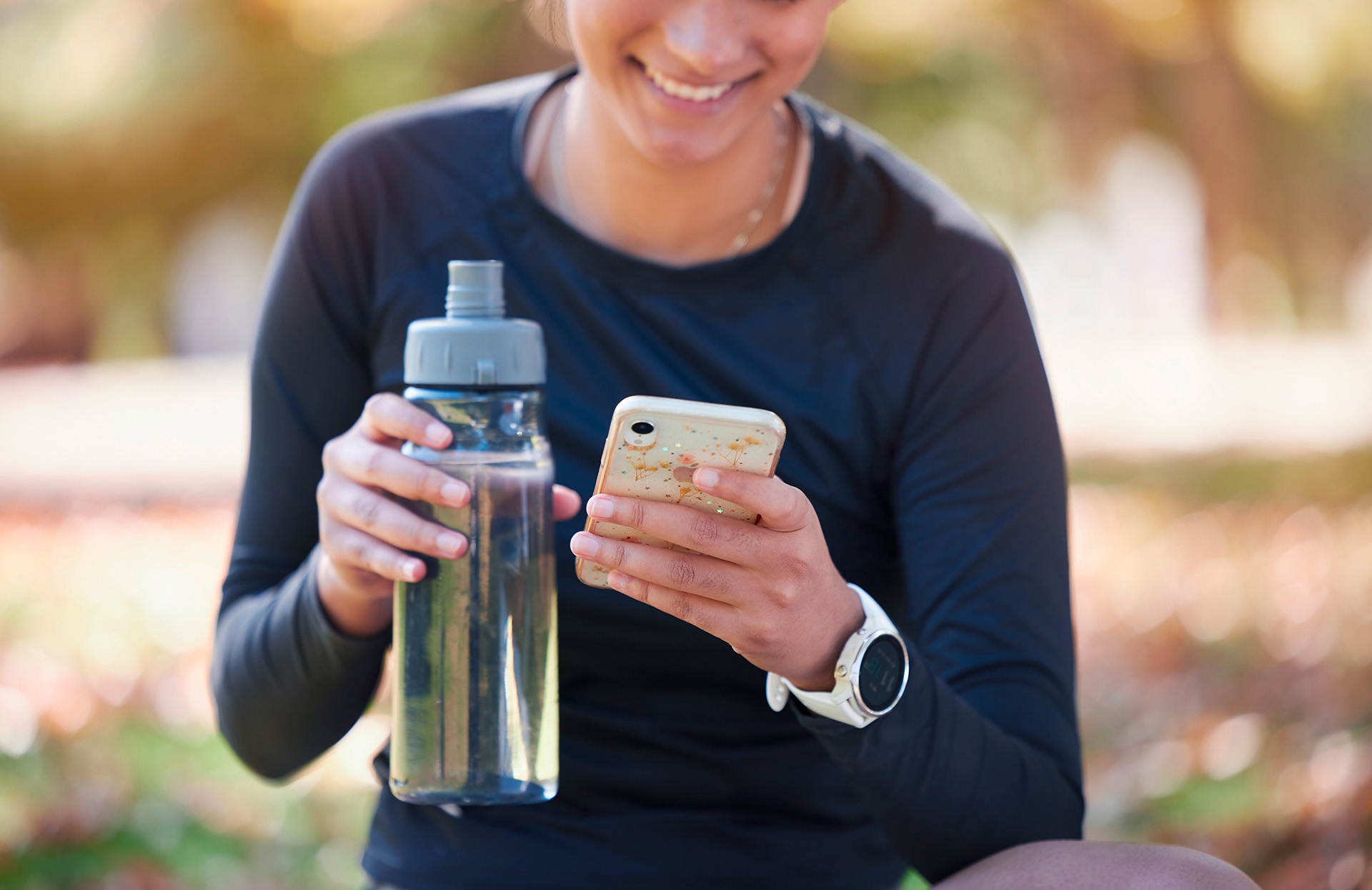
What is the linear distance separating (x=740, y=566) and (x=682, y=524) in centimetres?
8

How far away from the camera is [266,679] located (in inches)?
64.1

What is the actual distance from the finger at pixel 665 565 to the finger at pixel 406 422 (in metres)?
0.18

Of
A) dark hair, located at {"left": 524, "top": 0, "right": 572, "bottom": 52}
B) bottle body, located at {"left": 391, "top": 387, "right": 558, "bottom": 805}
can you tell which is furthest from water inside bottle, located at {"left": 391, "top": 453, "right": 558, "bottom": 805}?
dark hair, located at {"left": 524, "top": 0, "right": 572, "bottom": 52}

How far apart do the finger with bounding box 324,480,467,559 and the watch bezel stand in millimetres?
385

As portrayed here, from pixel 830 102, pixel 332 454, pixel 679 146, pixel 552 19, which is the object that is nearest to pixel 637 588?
pixel 332 454

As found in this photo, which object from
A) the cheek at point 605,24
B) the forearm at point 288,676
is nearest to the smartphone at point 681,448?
the forearm at point 288,676

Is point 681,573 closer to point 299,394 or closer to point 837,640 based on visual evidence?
point 837,640

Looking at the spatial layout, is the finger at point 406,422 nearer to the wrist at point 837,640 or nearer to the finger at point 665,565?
the finger at point 665,565

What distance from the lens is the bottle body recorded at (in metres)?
1.42

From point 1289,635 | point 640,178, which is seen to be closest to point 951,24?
point 1289,635

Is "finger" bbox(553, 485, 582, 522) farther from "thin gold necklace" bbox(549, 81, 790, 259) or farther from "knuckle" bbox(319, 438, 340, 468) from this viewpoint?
"thin gold necklace" bbox(549, 81, 790, 259)

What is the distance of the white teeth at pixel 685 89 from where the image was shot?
1.57 metres

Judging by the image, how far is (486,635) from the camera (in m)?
1.46

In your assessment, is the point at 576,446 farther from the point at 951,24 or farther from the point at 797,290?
the point at 951,24
